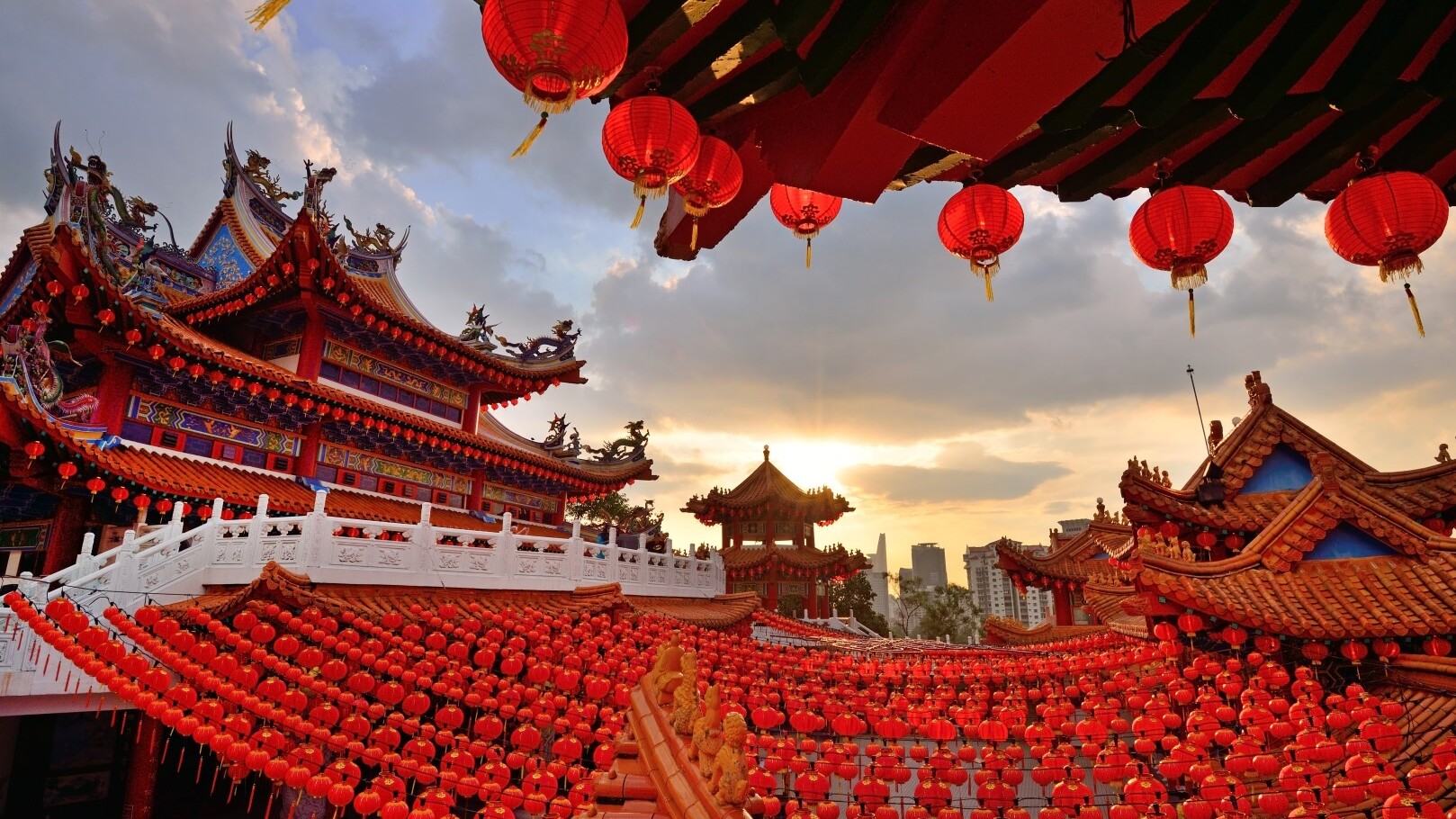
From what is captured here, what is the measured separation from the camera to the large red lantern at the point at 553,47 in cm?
231

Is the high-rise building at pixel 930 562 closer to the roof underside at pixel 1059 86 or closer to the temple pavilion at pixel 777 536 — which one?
the temple pavilion at pixel 777 536

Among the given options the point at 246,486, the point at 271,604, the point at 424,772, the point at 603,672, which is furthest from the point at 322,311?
the point at 424,772

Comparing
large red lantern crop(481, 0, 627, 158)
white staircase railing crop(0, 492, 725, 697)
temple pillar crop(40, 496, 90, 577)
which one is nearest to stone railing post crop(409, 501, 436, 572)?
white staircase railing crop(0, 492, 725, 697)

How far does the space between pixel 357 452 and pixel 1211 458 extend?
47.3 feet

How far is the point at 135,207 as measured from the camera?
45.3 ft

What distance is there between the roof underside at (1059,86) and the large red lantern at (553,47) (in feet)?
0.92

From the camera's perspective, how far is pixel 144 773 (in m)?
8.38

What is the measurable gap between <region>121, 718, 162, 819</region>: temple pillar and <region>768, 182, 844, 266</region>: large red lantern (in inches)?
382

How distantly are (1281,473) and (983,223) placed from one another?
771cm

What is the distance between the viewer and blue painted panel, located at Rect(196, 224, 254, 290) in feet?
49.8

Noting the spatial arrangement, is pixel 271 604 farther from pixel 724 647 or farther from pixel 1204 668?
pixel 1204 668


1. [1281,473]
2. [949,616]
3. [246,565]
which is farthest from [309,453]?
[949,616]

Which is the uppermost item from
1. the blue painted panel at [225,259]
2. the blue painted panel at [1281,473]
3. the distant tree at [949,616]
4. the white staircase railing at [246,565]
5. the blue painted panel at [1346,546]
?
the blue painted panel at [225,259]

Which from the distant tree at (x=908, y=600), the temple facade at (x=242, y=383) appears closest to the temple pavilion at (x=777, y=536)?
Answer: the temple facade at (x=242, y=383)
